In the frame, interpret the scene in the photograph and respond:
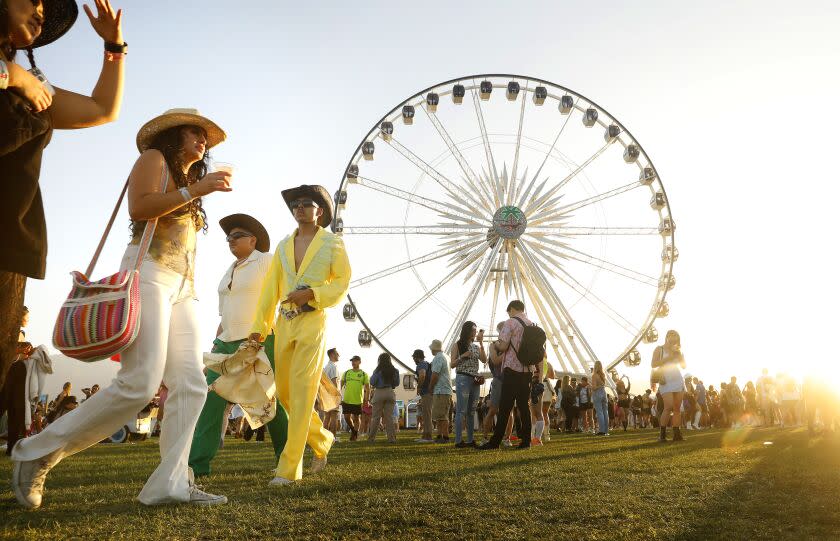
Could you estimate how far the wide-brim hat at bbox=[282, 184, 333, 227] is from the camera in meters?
5.63

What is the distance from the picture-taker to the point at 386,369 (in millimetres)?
13492

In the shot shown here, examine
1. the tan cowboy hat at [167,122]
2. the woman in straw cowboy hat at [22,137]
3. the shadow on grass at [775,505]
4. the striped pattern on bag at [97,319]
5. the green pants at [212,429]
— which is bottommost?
the shadow on grass at [775,505]

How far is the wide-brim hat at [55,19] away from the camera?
8.46 ft

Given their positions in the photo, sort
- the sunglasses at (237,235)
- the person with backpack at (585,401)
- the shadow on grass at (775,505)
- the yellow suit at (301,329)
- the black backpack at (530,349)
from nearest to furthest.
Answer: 1. the shadow on grass at (775,505)
2. the yellow suit at (301,329)
3. the sunglasses at (237,235)
4. the black backpack at (530,349)
5. the person with backpack at (585,401)

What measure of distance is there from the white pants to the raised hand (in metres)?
1.14

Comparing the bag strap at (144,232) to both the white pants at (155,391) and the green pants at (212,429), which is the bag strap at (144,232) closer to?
the white pants at (155,391)

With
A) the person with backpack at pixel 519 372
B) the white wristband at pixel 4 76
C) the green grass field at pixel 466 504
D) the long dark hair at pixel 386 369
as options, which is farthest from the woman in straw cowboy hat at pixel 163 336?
the long dark hair at pixel 386 369

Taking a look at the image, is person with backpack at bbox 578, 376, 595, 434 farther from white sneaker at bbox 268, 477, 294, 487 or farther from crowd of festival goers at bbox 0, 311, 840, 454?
white sneaker at bbox 268, 477, 294, 487

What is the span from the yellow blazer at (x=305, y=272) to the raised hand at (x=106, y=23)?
8.36ft

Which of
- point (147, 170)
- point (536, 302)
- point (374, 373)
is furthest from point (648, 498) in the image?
point (536, 302)

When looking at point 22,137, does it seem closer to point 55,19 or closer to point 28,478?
point 55,19

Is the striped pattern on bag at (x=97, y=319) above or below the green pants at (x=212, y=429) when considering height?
above

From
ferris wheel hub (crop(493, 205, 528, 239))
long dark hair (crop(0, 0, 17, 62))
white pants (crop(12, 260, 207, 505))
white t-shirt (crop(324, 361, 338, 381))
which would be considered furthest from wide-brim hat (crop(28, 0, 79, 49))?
ferris wheel hub (crop(493, 205, 528, 239))

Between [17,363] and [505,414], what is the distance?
586cm
